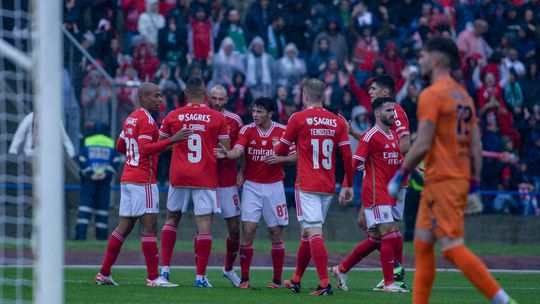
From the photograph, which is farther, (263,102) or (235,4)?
(235,4)

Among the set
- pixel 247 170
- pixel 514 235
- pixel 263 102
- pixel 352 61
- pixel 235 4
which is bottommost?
pixel 514 235

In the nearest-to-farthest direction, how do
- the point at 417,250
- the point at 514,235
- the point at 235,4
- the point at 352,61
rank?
the point at 417,250
the point at 514,235
the point at 352,61
the point at 235,4

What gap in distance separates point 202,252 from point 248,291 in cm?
81

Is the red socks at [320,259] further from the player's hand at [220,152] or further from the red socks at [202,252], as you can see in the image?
the player's hand at [220,152]

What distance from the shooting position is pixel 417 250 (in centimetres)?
877

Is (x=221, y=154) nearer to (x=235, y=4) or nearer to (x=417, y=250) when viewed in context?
(x=417, y=250)

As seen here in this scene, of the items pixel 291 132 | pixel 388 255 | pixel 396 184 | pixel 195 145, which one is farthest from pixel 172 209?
pixel 396 184

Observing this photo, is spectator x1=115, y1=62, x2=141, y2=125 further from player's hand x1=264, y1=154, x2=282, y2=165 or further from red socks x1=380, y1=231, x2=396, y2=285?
red socks x1=380, y1=231, x2=396, y2=285

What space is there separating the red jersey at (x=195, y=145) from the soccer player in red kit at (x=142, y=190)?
0.18 m

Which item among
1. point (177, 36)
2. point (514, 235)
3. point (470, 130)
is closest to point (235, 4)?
point (177, 36)

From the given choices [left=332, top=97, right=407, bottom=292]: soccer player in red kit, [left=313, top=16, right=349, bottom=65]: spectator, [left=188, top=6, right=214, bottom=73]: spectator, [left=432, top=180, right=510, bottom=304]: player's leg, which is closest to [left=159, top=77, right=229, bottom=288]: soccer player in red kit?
[left=332, top=97, right=407, bottom=292]: soccer player in red kit

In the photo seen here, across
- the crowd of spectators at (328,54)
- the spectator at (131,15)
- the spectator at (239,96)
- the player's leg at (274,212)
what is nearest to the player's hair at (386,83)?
the player's leg at (274,212)

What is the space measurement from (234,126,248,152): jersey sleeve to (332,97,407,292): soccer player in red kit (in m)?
1.46

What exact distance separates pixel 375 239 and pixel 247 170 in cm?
191
